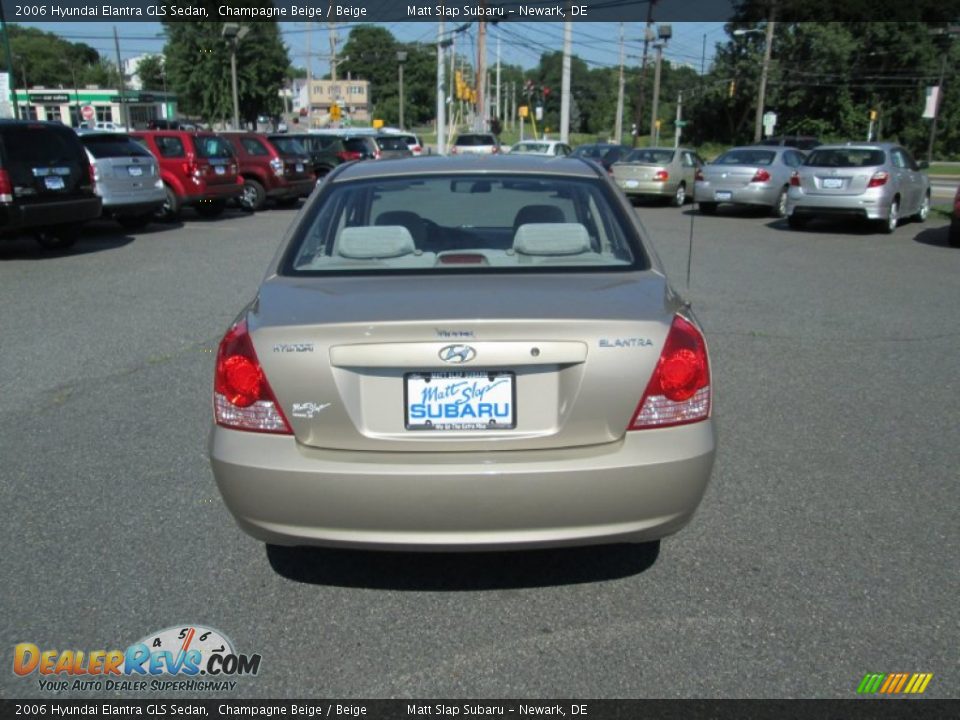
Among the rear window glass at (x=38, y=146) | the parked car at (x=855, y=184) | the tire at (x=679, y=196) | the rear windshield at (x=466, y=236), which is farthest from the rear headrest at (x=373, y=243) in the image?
Result: the tire at (x=679, y=196)

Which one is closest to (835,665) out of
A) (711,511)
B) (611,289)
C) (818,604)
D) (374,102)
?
(818,604)

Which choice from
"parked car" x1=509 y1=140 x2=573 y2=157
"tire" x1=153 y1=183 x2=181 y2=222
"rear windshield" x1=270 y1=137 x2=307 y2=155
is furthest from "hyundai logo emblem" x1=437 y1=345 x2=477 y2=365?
"parked car" x1=509 y1=140 x2=573 y2=157

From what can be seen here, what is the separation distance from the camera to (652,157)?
77.4 feet

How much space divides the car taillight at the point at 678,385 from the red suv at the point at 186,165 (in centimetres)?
1570

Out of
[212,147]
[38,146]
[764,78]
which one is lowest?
[212,147]

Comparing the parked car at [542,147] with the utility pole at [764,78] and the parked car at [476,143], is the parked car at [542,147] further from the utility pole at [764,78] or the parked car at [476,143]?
the utility pole at [764,78]

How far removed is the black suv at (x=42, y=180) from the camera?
1165 cm

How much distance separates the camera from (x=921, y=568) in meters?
3.54

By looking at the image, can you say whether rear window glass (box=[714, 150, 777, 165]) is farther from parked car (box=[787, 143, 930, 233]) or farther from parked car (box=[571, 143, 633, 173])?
parked car (box=[571, 143, 633, 173])

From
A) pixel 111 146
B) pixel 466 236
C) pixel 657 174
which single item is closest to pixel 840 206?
Answer: pixel 657 174

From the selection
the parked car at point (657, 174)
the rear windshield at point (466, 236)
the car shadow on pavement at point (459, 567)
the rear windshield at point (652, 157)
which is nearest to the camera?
the car shadow on pavement at point (459, 567)

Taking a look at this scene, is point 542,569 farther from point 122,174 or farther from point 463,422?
point 122,174

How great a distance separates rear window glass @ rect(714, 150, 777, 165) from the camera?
20016 mm

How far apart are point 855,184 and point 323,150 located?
14.9 metres
